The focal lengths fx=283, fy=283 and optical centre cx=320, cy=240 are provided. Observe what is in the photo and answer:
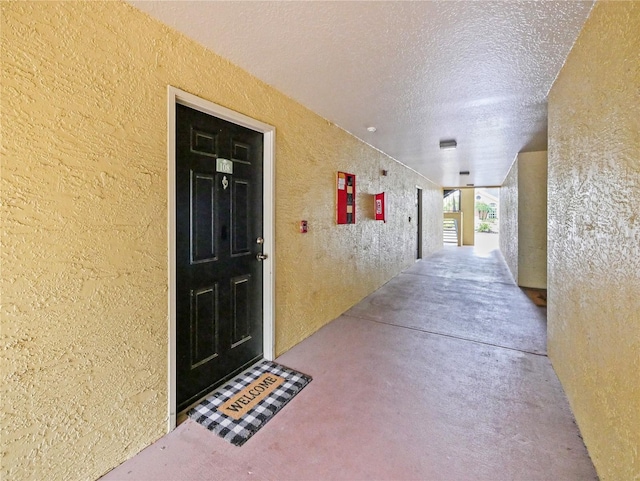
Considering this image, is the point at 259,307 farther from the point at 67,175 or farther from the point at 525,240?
the point at 525,240

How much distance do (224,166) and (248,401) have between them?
1.61 meters

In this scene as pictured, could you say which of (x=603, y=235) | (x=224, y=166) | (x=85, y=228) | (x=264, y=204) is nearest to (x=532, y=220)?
(x=603, y=235)

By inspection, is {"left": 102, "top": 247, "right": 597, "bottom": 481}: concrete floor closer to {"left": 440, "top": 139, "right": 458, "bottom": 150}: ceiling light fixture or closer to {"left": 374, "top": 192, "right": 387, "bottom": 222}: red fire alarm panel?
{"left": 374, "top": 192, "right": 387, "bottom": 222}: red fire alarm panel

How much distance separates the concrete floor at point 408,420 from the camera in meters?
1.39

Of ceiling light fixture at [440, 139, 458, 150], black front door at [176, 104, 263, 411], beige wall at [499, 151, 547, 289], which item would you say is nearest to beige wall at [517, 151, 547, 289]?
beige wall at [499, 151, 547, 289]

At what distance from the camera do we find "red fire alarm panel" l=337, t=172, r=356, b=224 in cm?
331

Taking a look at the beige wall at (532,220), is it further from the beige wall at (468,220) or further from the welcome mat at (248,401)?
the beige wall at (468,220)

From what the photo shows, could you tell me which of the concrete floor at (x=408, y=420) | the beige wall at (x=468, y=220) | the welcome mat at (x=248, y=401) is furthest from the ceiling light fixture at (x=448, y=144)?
the beige wall at (x=468, y=220)

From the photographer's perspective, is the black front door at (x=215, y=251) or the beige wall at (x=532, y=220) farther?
the beige wall at (x=532, y=220)

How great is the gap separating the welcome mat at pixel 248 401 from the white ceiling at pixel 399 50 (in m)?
2.27

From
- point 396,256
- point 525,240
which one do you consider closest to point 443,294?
point 396,256

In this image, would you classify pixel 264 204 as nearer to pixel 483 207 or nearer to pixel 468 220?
pixel 468 220

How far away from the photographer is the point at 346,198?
345cm

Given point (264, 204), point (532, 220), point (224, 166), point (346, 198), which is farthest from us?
point (532, 220)
